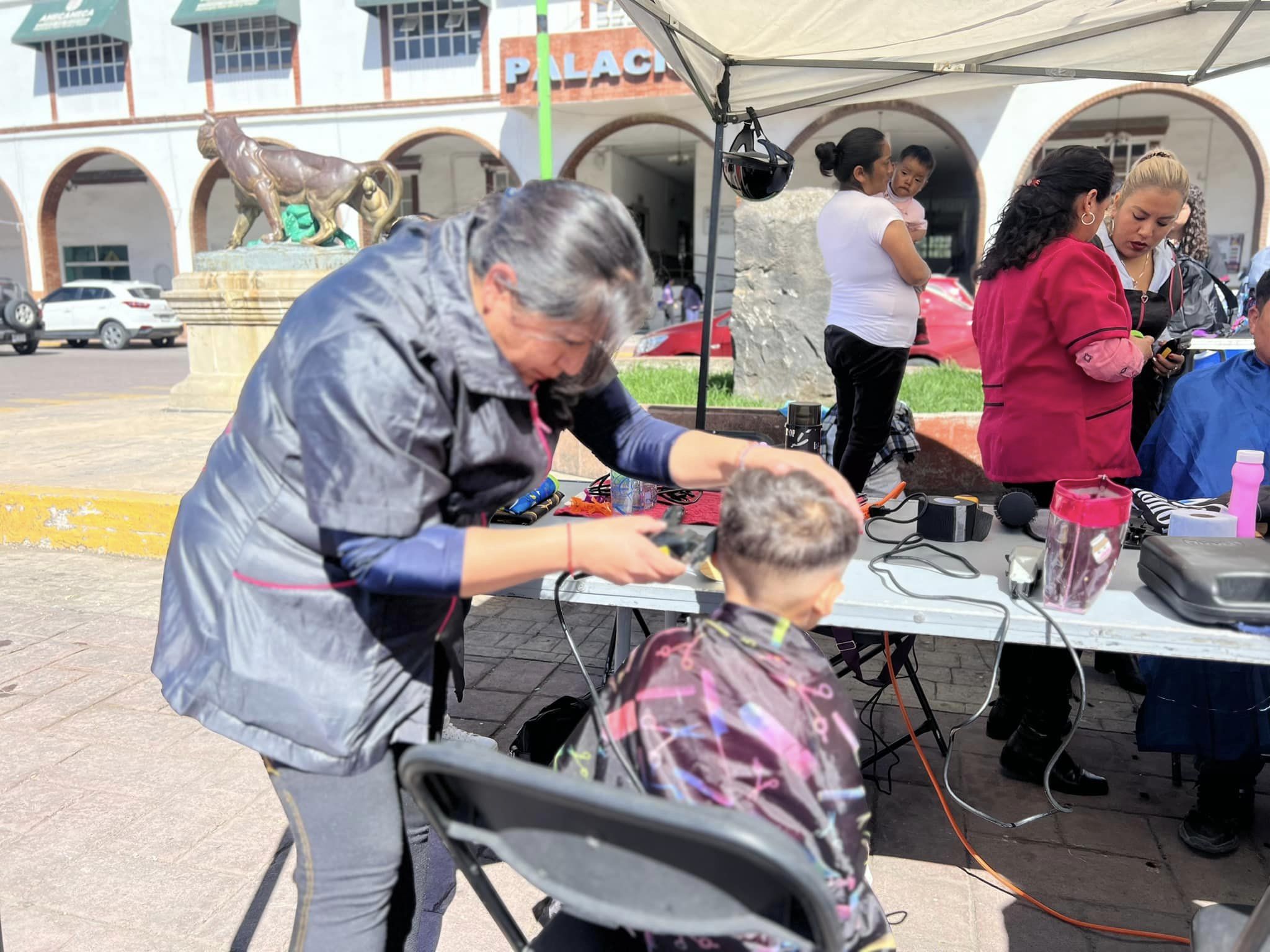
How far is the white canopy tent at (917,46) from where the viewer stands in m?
3.13

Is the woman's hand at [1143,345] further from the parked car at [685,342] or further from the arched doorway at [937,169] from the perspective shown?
the arched doorway at [937,169]

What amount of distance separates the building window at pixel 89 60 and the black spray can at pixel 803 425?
23.0 metres

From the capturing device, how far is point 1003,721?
10.2ft

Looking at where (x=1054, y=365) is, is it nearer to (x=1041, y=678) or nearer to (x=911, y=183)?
(x=1041, y=678)

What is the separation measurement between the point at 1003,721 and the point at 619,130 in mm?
16805

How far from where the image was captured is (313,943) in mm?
A: 1467

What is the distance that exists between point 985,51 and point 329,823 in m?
3.79

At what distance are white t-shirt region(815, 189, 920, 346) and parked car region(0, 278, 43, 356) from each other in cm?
1825

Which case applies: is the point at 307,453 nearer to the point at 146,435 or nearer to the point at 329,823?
the point at 329,823

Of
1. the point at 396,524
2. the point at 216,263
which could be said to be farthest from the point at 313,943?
the point at 216,263

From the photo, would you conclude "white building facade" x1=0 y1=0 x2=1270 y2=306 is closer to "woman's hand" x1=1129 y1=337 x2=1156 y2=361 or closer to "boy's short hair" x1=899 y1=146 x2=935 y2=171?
→ "boy's short hair" x1=899 y1=146 x2=935 y2=171

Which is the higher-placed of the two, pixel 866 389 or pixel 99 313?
pixel 866 389

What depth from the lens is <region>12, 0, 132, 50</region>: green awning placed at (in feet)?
65.1

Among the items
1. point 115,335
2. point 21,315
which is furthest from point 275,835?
point 115,335
